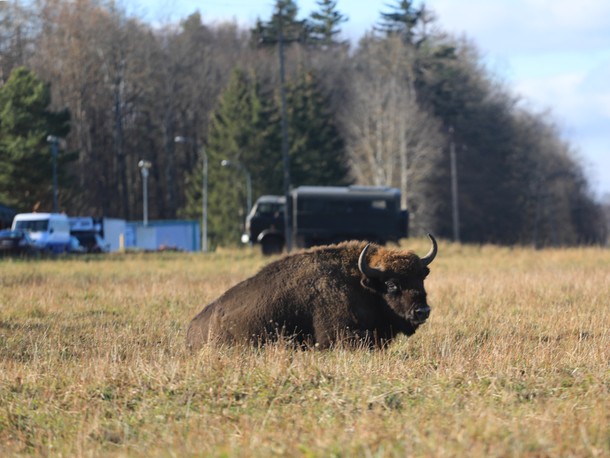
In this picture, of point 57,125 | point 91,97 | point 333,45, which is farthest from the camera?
point 333,45

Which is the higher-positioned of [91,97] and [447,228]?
[91,97]

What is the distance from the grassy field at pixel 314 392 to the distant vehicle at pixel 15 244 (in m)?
26.9

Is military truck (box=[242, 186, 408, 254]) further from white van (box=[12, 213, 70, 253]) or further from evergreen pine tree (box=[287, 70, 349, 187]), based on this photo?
evergreen pine tree (box=[287, 70, 349, 187])

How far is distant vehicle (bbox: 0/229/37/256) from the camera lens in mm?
42125

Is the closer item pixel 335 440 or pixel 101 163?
pixel 335 440

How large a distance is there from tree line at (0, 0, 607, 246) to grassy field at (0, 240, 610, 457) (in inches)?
2005

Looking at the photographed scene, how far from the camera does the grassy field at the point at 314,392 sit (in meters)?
6.91

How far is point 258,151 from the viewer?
73562 millimetres

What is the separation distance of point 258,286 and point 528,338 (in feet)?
11.0

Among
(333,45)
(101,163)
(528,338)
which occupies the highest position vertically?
(333,45)

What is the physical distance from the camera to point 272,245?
159 ft

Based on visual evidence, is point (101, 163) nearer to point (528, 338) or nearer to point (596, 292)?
point (596, 292)

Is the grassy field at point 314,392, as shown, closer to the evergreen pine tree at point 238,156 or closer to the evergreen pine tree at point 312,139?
the evergreen pine tree at point 238,156

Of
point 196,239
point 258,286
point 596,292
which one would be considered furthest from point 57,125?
point 258,286
